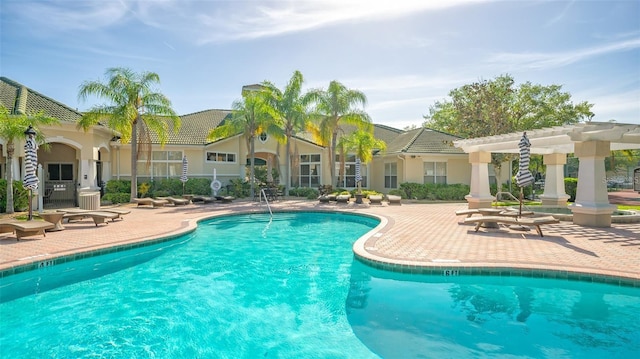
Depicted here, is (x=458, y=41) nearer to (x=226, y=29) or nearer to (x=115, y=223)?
(x=226, y=29)

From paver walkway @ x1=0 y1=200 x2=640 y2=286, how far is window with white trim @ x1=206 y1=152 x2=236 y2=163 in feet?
44.8

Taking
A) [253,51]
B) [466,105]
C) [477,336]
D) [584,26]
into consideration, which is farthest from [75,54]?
[466,105]

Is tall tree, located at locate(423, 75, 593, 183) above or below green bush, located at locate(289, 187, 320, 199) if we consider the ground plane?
above

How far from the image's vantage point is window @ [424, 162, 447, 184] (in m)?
28.0

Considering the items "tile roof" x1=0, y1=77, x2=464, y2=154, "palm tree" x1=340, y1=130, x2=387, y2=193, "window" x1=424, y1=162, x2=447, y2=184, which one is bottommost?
"window" x1=424, y1=162, x2=447, y2=184

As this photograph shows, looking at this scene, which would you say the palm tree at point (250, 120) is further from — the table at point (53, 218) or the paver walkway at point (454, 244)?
the table at point (53, 218)

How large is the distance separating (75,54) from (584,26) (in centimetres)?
2208

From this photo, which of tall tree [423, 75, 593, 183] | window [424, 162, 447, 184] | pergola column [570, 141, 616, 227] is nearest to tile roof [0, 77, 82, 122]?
window [424, 162, 447, 184]

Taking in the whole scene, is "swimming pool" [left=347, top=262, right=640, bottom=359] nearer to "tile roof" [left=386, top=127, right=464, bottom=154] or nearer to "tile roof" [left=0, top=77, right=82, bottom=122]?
"tile roof" [left=0, top=77, right=82, bottom=122]

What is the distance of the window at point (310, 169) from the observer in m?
30.5

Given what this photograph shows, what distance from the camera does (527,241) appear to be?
10148 mm

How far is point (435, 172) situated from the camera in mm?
28094

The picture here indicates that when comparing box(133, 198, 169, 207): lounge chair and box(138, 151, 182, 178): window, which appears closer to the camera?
box(133, 198, 169, 207): lounge chair

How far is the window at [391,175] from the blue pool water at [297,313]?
2099 cm
